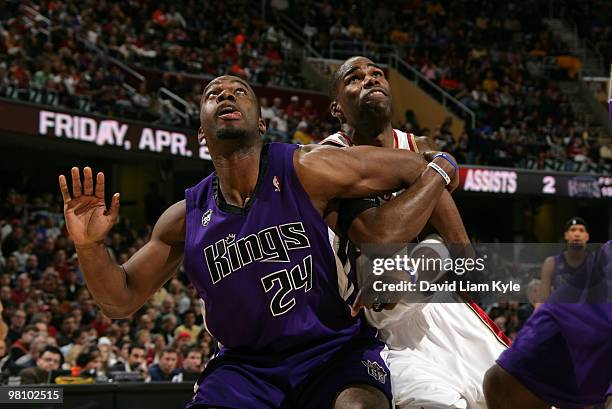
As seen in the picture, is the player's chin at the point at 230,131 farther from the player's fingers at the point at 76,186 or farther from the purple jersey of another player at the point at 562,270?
the purple jersey of another player at the point at 562,270

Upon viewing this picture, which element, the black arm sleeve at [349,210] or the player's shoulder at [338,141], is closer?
the black arm sleeve at [349,210]

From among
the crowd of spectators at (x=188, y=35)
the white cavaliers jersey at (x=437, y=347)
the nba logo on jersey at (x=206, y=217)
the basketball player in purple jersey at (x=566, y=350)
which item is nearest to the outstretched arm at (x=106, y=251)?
the nba logo on jersey at (x=206, y=217)

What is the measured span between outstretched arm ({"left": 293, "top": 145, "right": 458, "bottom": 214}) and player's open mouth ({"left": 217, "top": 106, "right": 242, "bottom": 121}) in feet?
1.00

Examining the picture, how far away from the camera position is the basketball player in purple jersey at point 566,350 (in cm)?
338

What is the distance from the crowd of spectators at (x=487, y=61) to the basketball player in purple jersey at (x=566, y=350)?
13999 mm

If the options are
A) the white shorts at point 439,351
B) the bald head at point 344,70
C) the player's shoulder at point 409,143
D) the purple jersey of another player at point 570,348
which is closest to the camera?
the purple jersey of another player at point 570,348

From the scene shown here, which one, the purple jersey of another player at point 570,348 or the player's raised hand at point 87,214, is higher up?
the player's raised hand at point 87,214

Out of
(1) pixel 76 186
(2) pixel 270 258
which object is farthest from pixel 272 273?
(1) pixel 76 186

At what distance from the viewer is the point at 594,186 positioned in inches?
691

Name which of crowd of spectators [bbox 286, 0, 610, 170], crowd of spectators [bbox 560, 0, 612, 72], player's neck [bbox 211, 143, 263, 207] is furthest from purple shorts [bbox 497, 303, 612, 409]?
crowd of spectators [bbox 560, 0, 612, 72]

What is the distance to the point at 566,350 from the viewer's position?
137 inches

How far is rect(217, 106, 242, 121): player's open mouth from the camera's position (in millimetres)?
3715

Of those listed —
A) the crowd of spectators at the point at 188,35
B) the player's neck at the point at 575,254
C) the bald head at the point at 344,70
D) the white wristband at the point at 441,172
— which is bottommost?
the player's neck at the point at 575,254

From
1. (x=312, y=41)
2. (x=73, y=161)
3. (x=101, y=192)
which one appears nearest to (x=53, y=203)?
(x=73, y=161)
